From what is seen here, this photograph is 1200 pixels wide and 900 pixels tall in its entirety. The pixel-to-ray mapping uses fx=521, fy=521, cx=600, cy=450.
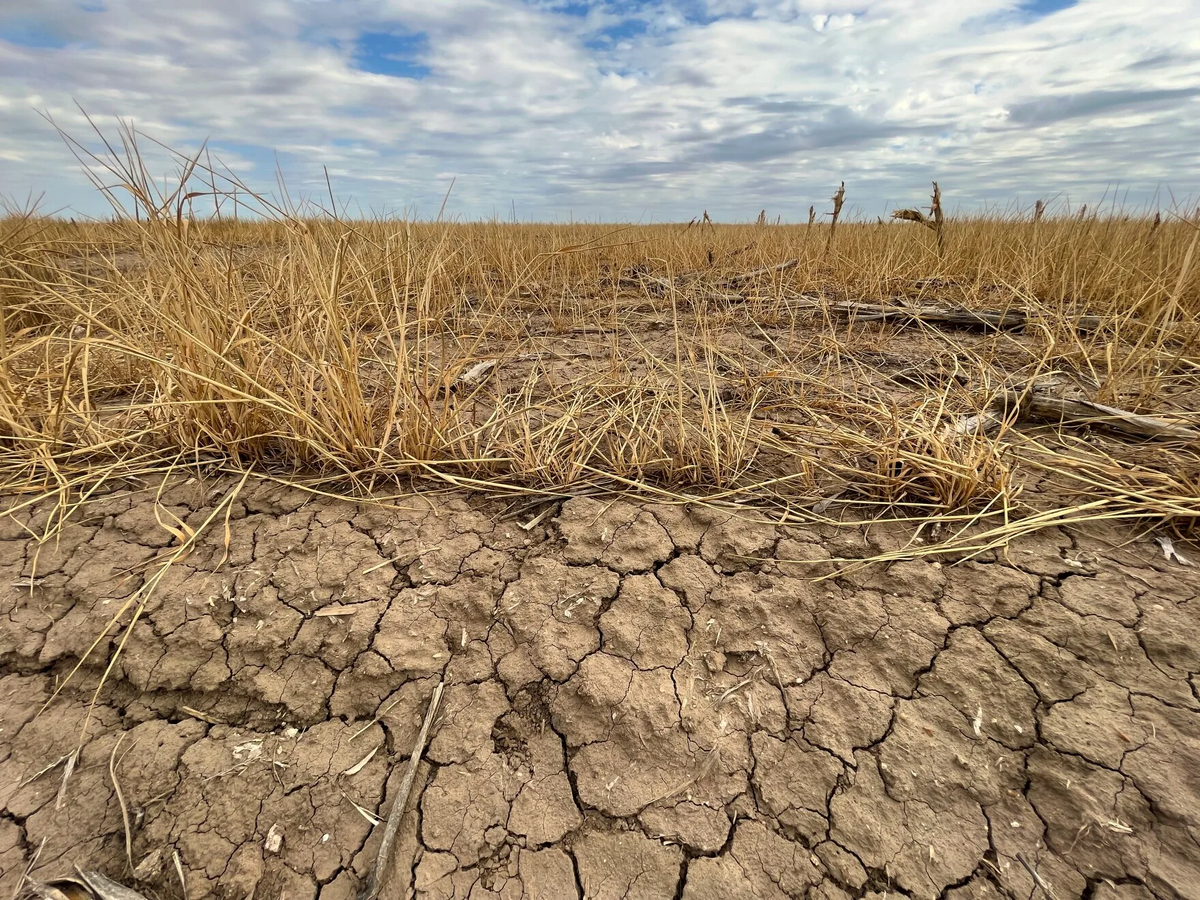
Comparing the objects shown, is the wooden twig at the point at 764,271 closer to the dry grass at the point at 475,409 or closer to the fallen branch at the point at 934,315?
the fallen branch at the point at 934,315

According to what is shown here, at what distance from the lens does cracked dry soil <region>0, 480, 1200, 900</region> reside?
2.95 feet

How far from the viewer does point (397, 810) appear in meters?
0.95

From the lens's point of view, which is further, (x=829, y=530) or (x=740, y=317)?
(x=740, y=317)

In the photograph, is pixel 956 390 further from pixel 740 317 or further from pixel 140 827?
pixel 140 827

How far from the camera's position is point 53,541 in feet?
4.80

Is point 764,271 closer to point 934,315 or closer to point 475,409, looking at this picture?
point 934,315

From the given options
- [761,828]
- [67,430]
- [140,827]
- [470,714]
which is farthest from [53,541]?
[761,828]

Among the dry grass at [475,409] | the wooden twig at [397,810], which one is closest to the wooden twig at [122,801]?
the wooden twig at [397,810]

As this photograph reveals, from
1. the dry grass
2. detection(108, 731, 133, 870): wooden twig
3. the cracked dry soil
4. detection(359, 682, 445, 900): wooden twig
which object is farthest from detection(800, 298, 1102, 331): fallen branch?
detection(108, 731, 133, 870): wooden twig

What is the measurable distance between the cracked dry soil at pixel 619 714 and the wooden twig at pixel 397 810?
0.9 inches

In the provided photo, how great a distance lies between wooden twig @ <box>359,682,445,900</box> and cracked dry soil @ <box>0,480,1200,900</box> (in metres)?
0.02

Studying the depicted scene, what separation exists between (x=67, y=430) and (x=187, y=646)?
3.82 ft

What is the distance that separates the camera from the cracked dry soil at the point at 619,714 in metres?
0.90

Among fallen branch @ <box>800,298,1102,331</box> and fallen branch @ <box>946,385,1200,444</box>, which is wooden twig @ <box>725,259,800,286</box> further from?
fallen branch @ <box>946,385,1200,444</box>
